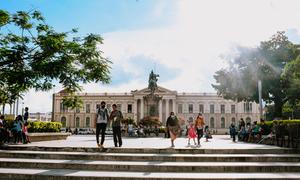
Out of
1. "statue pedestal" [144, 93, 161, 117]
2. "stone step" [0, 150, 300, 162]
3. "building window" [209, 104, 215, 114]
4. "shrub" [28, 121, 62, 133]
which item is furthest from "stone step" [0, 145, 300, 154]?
"building window" [209, 104, 215, 114]

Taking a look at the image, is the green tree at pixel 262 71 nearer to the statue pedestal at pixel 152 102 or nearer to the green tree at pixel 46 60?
the statue pedestal at pixel 152 102

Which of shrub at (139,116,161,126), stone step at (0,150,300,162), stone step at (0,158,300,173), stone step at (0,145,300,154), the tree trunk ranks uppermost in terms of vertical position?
the tree trunk

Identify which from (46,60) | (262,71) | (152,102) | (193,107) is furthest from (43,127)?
(193,107)

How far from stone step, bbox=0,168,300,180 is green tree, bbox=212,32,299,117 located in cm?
2738

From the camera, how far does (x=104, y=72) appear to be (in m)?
9.56

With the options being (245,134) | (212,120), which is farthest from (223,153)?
(212,120)

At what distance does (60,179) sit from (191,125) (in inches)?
345

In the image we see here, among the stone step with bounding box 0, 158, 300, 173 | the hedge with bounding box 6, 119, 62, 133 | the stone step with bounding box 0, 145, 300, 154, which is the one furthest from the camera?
the hedge with bounding box 6, 119, 62, 133

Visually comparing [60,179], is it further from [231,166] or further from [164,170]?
[231,166]

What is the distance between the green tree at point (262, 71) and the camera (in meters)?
32.1

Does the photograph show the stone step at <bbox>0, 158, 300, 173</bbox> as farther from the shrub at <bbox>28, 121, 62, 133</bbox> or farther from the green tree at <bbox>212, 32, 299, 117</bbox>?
the green tree at <bbox>212, 32, 299, 117</bbox>

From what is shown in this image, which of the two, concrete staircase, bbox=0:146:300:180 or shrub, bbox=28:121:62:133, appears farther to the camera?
shrub, bbox=28:121:62:133

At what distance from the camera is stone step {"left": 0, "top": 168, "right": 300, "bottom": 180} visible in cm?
634

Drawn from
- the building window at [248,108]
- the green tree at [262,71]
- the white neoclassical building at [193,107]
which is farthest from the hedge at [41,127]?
the building window at [248,108]
